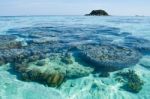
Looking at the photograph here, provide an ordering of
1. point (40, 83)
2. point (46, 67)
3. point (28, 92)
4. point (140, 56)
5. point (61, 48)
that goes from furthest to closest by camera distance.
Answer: point (61, 48) < point (140, 56) < point (46, 67) < point (40, 83) < point (28, 92)

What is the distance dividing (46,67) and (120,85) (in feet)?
10.9

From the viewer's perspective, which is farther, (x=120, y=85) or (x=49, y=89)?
(x=120, y=85)

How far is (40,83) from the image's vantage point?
956 centimetres

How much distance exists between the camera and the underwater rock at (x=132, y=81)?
9.51m

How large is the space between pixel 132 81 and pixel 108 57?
82.8 inches

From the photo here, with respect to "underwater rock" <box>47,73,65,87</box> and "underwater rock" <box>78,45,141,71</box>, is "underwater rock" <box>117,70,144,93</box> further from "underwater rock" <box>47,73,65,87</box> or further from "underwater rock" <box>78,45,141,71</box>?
"underwater rock" <box>47,73,65,87</box>

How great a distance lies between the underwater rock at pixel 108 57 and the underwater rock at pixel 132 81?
0.63 meters

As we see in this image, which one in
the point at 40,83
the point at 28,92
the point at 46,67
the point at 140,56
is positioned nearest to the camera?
the point at 28,92

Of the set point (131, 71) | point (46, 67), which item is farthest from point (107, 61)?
point (46, 67)

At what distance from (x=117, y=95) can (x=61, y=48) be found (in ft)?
18.9

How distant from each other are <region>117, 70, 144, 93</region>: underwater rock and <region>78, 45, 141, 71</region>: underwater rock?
0.63 m

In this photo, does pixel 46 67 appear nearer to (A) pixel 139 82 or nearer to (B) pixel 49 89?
(B) pixel 49 89

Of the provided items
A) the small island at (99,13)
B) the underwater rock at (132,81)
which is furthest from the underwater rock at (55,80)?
the small island at (99,13)

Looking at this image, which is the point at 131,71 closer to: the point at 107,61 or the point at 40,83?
the point at 107,61
